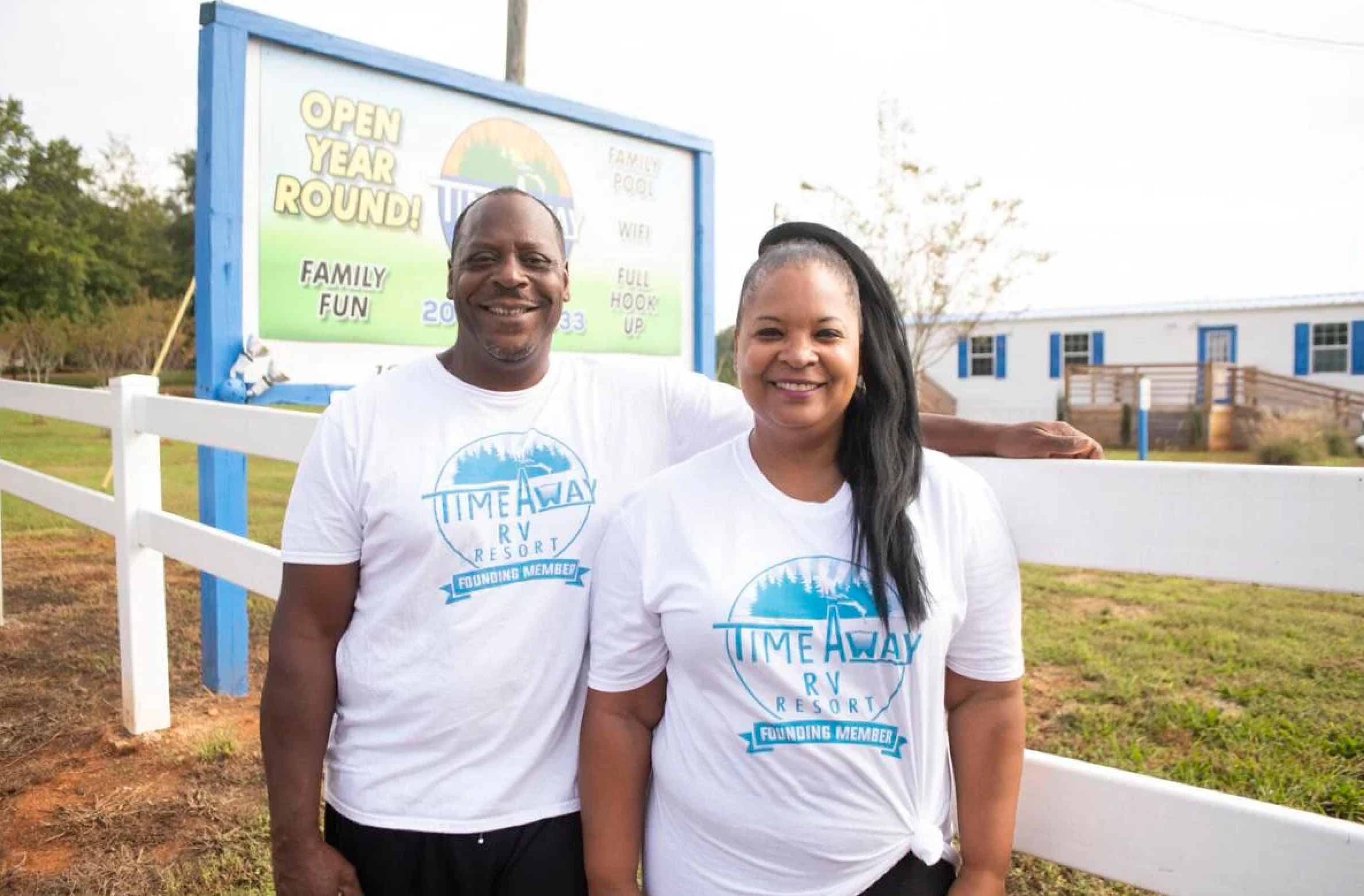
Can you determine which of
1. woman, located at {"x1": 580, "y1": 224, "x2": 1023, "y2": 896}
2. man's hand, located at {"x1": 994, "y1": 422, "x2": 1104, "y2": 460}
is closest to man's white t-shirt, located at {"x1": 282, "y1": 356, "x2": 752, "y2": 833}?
woman, located at {"x1": 580, "y1": 224, "x2": 1023, "y2": 896}

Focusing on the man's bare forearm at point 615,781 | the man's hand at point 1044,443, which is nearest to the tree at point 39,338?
the man's bare forearm at point 615,781

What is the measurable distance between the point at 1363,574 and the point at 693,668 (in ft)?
3.10

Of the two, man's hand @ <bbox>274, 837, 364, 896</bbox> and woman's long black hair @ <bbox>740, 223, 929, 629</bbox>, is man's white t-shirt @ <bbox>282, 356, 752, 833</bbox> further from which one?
woman's long black hair @ <bbox>740, 223, 929, 629</bbox>

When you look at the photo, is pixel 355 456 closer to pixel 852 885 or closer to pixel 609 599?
pixel 609 599

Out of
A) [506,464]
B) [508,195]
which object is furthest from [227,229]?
[506,464]

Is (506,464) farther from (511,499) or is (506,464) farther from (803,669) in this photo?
(803,669)

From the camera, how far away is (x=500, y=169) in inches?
211

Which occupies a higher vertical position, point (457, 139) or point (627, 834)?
point (457, 139)

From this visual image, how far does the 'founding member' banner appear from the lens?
436 cm

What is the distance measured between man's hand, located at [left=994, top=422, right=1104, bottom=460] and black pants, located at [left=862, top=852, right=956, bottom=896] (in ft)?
2.29

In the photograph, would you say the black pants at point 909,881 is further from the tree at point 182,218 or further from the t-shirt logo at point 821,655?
the tree at point 182,218

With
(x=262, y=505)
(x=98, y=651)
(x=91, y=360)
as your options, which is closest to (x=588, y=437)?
(x=98, y=651)

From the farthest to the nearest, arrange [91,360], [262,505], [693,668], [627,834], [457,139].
→ [91,360] < [262,505] < [457,139] < [627,834] < [693,668]

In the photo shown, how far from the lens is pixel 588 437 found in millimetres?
1918
